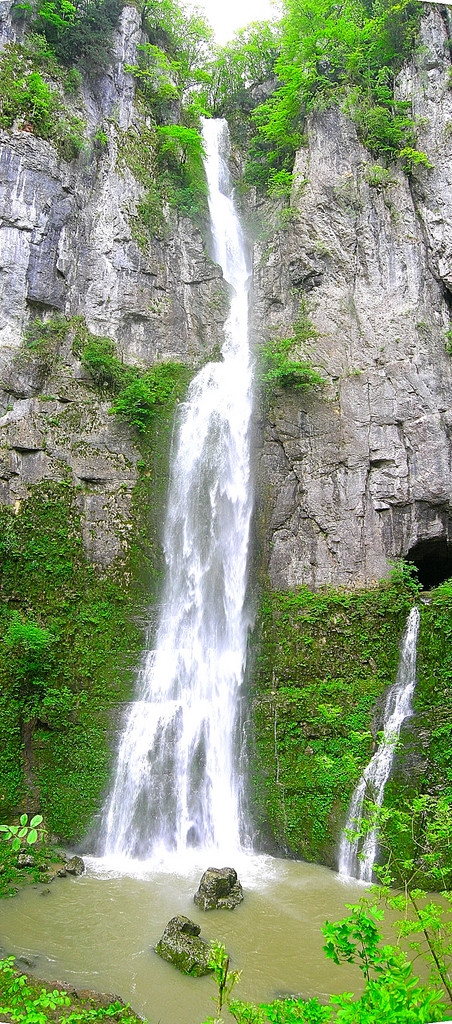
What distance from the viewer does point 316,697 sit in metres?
11.3

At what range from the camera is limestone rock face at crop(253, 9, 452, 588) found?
43.9 feet

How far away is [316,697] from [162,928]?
4981 mm

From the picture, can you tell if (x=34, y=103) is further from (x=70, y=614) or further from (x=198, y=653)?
(x=198, y=653)

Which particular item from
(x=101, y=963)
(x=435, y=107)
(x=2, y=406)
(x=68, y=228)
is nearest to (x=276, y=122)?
(x=435, y=107)

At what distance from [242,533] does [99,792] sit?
5.93 metres

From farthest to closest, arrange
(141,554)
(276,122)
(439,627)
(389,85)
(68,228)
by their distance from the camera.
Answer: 1. (276,122)
2. (389,85)
3. (68,228)
4. (141,554)
5. (439,627)

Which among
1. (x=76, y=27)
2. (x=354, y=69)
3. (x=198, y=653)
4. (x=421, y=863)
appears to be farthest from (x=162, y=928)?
(x=76, y=27)

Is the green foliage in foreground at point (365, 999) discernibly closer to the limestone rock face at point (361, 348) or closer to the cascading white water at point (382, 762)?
the cascading white water at point (382, 762)

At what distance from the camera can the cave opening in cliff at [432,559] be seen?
13.5 m

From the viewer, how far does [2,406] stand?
1390 centimetres

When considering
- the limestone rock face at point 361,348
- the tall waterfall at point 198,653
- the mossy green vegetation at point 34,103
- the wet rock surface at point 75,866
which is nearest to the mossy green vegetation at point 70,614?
the tall waterfall at point 198,653

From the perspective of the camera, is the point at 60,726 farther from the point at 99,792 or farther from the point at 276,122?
the point at 276,122

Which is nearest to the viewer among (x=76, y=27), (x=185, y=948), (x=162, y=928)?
(x=185, y=948)

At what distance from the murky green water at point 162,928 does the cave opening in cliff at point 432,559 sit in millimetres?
6842
